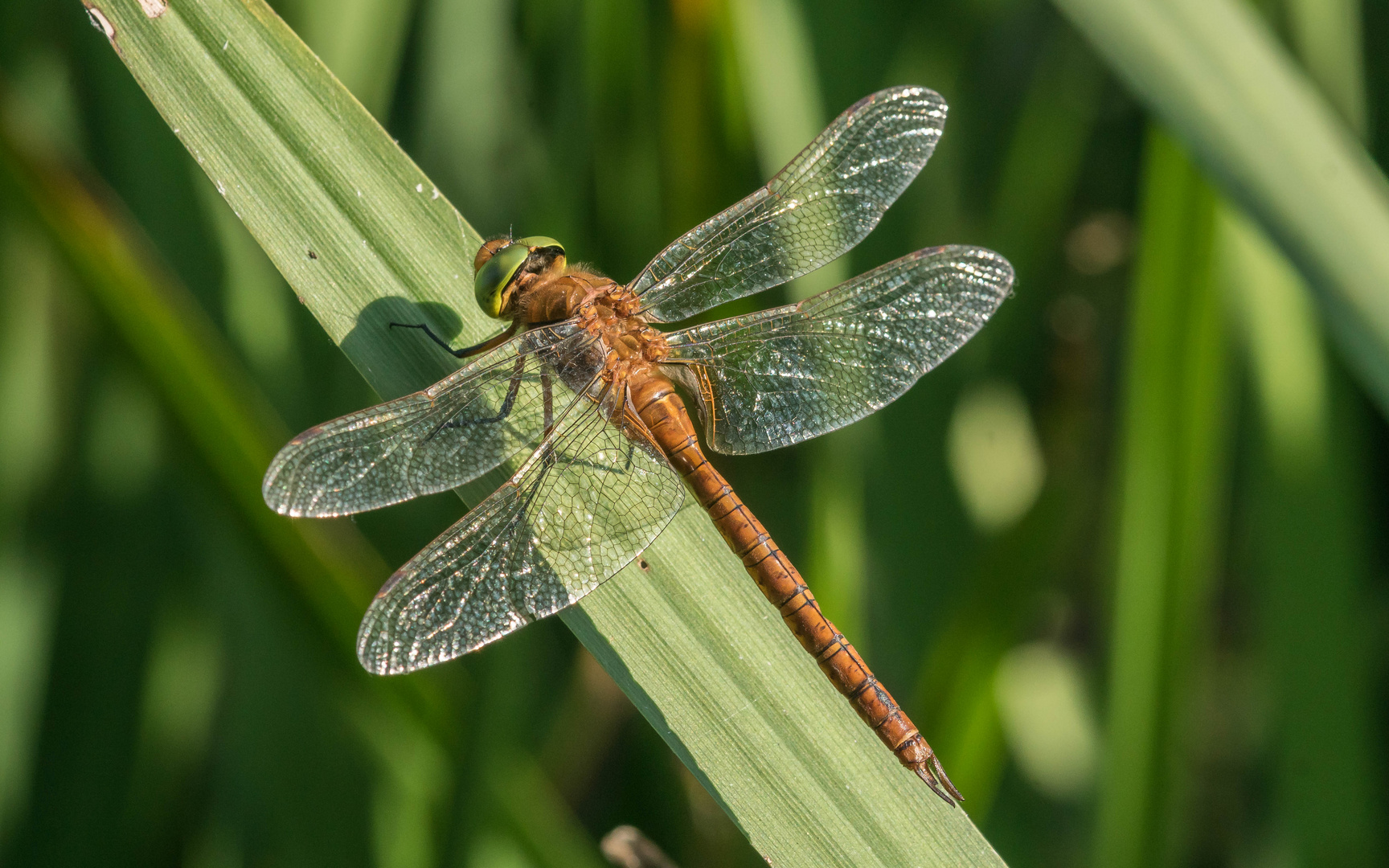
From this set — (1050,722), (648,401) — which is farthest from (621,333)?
(1050,722)

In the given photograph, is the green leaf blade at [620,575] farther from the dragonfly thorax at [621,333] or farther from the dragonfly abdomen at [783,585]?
the dragonfly thorax at [621,333]

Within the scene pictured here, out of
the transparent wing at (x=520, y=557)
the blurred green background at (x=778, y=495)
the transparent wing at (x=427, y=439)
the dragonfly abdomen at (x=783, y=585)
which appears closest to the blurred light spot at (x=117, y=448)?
the blurred green background at (x=778, y=495)

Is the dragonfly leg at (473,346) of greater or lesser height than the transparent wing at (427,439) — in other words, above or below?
above

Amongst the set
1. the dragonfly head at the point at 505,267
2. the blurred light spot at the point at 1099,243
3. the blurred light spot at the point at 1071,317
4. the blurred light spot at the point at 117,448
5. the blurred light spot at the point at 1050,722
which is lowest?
the blurred light spot at the point at 1050,722

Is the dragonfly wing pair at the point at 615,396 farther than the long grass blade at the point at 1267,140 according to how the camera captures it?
Yes

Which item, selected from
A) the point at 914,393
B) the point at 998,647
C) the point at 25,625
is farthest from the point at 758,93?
the point at 25,625

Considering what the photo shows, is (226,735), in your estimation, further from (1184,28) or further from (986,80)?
(986,80)

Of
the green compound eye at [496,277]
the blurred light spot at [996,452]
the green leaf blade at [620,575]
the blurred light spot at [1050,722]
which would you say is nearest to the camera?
the green leaf blade at [620,575]

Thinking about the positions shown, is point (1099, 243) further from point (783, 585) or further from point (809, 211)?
point (783, 585)
